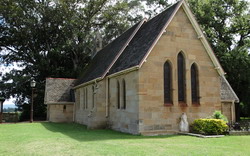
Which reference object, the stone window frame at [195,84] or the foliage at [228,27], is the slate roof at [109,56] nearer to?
the stone window frame at [195,84]

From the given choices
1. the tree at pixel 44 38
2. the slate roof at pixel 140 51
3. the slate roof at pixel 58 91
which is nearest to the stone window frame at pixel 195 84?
the slate roof at pixel 140 51

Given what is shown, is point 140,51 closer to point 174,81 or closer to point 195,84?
point 174,81

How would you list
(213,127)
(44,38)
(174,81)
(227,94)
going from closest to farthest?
1. (213,127)
2. (174,81)
3. (227,94)
4. (44,38)

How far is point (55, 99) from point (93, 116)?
1145 centimetres

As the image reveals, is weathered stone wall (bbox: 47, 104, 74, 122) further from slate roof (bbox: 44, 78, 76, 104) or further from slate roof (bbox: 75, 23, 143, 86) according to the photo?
slate roof (bbox: 75, 23, 143, 86)

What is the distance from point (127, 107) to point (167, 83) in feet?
10.9

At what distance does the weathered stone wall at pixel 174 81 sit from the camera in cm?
1611

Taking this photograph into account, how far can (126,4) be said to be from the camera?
43000 mm

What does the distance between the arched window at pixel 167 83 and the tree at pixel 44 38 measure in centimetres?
2265

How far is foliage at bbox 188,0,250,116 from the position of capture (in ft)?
117

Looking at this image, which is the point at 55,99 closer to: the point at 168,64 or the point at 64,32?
the point at 64,32

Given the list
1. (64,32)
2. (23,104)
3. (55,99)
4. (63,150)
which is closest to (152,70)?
(63,150)

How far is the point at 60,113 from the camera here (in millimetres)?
30109

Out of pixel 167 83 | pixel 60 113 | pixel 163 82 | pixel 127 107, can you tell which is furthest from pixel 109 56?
pixel 60 113
